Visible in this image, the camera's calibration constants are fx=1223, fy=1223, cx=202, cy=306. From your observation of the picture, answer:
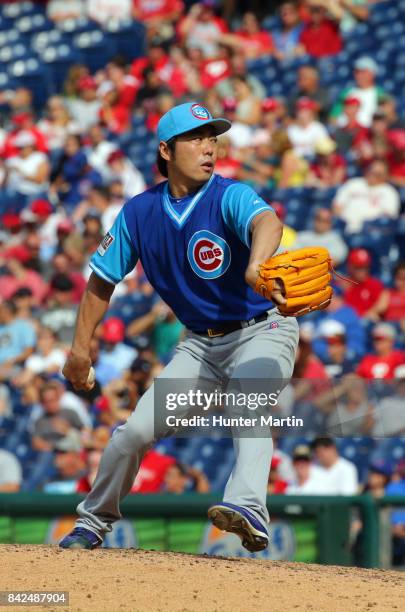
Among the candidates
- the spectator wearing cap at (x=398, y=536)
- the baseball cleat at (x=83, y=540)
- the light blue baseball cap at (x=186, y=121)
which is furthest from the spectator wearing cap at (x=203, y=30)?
the baseball cleat at (x=83, y=540)

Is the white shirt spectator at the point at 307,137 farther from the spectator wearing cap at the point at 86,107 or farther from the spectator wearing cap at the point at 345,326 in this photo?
the spectator wearing cap at the point at 86,107

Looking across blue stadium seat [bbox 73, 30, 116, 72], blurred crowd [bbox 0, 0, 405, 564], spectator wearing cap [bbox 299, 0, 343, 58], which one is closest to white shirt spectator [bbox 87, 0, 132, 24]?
blurred crowd [bbox 0, 0, 405, 564]

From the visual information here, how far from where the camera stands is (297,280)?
4.34 meters

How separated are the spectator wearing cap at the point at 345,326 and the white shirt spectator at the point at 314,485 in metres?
1.21

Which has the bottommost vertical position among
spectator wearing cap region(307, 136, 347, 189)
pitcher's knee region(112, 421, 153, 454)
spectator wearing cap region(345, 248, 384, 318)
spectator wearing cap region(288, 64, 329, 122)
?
pitcher's knee region(112, 421, 153, 454)

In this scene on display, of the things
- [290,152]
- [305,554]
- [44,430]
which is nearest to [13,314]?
[44,430]

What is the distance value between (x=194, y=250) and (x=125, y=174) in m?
6.93

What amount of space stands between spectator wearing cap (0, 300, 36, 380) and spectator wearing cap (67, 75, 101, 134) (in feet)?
12.2

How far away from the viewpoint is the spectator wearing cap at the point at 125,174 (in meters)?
11.5

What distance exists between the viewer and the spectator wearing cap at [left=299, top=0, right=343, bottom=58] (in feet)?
40.5

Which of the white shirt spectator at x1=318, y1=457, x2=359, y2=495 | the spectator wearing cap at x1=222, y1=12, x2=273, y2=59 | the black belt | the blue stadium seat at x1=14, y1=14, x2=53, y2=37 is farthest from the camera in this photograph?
the blue stadium seat at x1=14, y1=14, x2=53, y2=37

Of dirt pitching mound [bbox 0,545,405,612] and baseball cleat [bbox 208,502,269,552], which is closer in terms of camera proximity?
dirt pitching mound [bbox 0,545,405,612]

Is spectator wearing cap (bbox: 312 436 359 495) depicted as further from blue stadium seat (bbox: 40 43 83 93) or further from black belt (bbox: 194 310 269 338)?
blue stadium seat (bbox: 40 43 83 93)

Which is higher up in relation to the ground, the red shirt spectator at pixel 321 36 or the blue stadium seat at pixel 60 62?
the blue stadium seat at pixel 60 62
